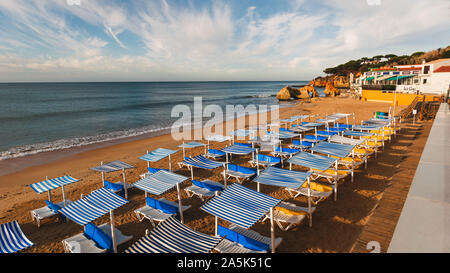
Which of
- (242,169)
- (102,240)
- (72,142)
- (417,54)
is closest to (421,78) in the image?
(242,169)

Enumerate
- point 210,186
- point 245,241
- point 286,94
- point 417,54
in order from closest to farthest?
point 245,241 < point 210,186 < point 286,94 < point 417,54

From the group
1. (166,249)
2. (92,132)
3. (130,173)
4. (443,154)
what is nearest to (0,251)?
(166,249)

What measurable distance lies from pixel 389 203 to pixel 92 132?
2280cm

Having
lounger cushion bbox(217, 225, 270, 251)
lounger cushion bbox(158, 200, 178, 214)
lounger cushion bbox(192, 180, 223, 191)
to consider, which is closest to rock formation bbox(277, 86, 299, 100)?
lounger cushion bbox(192, 180, 223, 191)

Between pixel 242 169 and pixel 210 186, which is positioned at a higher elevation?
pixel 242 169

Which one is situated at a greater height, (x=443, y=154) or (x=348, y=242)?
(x=443, y=154)

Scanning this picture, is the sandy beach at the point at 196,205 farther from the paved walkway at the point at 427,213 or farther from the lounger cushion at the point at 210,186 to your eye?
the paved walkway at the point at 427,213

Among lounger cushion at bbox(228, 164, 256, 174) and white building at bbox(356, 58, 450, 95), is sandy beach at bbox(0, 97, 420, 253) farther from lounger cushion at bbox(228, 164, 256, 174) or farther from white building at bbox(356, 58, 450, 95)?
white building at bbox(356, 58, 450, 95)

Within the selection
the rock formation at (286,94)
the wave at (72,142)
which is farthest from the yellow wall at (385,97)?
the wave at (72,142)

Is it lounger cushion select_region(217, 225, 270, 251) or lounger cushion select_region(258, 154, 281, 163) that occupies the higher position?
lounger cushion select_region(258, 154, 281, 163)

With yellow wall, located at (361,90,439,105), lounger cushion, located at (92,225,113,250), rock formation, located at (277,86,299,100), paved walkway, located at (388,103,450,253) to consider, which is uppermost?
rock formation, located at (277,86,299,100)

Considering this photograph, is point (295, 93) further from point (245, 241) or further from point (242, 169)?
point (245, 241)

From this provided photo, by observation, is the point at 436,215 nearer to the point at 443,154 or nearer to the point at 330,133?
the point at 443,154

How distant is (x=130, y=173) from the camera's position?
10.7 metres
